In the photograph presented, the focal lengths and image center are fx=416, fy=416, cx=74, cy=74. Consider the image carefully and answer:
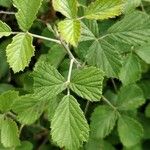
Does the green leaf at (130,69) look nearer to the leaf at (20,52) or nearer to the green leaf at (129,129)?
the green leaf at (129,129)

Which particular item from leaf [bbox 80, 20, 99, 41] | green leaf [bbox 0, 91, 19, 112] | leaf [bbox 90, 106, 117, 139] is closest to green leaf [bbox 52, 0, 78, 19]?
leaf [bbox 80, 20, 99, 41]

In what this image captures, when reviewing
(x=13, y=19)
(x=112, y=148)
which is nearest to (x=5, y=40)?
(x=13, y=19)

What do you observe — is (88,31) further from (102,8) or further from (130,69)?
(130,69)

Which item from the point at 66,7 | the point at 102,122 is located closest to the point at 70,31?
the point at 66,7

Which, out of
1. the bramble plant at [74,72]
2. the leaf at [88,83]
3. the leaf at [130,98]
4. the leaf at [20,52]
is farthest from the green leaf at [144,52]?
the leaf at [20,52]

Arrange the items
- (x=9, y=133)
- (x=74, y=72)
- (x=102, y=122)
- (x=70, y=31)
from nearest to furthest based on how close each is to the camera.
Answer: (x=70, y=31)
(x=74, y=72)
(x=9, y=133)
(x=102, y=122)

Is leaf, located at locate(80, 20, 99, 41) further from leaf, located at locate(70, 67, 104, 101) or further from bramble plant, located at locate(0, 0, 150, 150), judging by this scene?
leaf, located at locate(70, 67, 104, 101)
